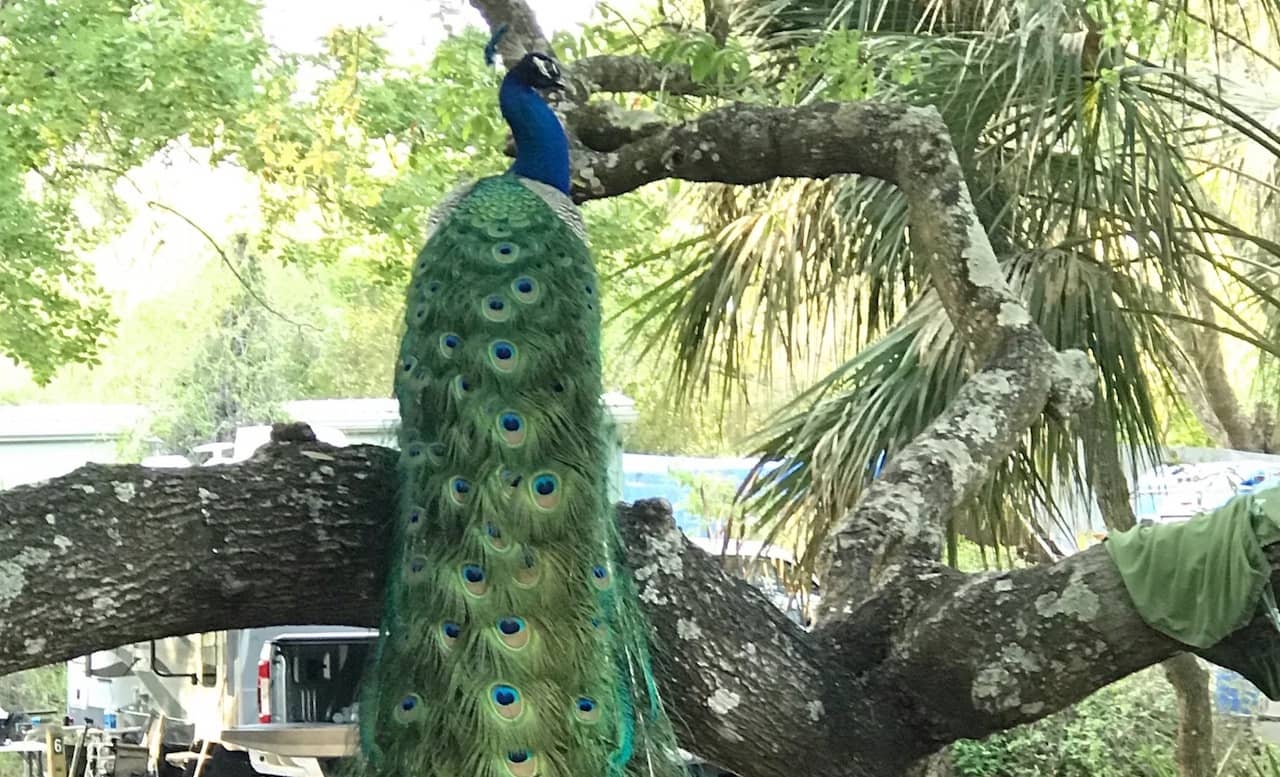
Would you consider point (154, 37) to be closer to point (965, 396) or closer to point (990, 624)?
point (965, 396)

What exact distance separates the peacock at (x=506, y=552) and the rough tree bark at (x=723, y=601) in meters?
0.09

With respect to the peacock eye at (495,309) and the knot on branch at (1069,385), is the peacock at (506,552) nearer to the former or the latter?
the peacock eye at (495,309)

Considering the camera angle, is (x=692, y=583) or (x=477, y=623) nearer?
(x=477, y=623)

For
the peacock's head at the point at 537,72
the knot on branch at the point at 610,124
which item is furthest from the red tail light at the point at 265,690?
the peacock's head at the point at 537,72

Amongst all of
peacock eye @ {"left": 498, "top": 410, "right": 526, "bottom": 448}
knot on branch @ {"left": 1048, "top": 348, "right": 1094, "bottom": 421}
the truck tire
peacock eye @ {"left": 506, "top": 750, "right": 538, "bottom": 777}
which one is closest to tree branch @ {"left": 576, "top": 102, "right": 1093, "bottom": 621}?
knot on branch @ {"left": 1048, "top": 348, "right": 1094, "bottom": 421}

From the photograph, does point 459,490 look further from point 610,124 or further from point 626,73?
point 626,73

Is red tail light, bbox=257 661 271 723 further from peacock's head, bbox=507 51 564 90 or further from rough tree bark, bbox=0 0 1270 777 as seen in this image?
rough tree bark, bbox=0 0 1270 777

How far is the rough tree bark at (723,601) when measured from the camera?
189 centimetres

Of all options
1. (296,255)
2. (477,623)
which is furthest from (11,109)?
(477,623)

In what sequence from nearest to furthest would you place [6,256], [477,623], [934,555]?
[477,623]
[934,555]
[6,256]

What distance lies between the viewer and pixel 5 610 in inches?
71.4

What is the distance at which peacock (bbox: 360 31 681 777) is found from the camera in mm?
1930

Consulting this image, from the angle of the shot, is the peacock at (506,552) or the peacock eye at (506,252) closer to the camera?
the peacock at (506,552)

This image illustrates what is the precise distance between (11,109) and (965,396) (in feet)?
14.6
